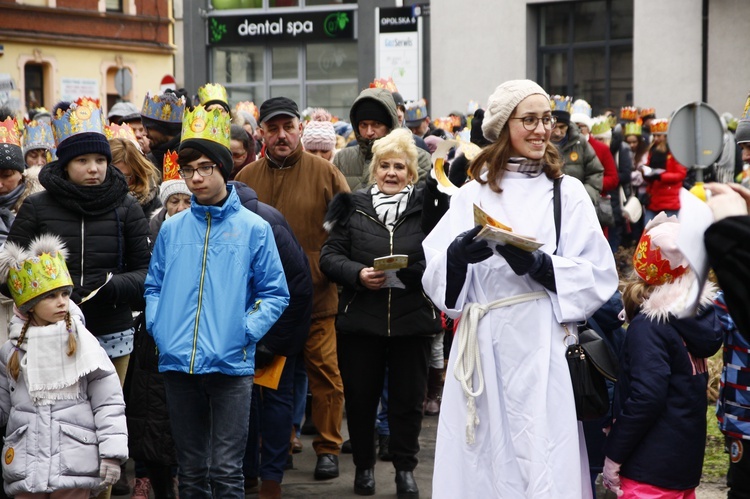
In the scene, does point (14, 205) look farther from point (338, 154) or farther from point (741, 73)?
point (741, 73)

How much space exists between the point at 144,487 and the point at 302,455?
1422mm

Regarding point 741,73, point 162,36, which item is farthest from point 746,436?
point 162,36

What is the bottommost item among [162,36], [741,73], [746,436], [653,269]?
[746,436]

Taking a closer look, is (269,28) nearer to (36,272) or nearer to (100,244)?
(100,244)

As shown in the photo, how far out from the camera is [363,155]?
8398 millimetres

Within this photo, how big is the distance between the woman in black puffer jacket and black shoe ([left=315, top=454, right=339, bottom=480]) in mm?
321

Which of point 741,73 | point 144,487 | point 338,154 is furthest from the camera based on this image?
point 741,73

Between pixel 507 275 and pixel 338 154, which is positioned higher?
pixel 338 154

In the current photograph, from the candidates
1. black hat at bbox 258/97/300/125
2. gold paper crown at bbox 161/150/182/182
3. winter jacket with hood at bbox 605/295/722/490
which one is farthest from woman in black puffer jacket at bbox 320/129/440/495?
winter jacket with hood at bbox 605/295/722/490

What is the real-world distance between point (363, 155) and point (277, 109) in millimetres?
1173

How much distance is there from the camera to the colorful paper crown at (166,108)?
838 cm

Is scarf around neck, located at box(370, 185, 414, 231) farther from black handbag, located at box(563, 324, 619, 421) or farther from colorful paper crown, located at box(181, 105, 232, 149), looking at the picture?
black handbag, located at box(563, 324, 619, 421)

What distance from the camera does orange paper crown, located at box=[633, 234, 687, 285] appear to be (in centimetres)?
526

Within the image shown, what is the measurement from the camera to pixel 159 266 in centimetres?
575
